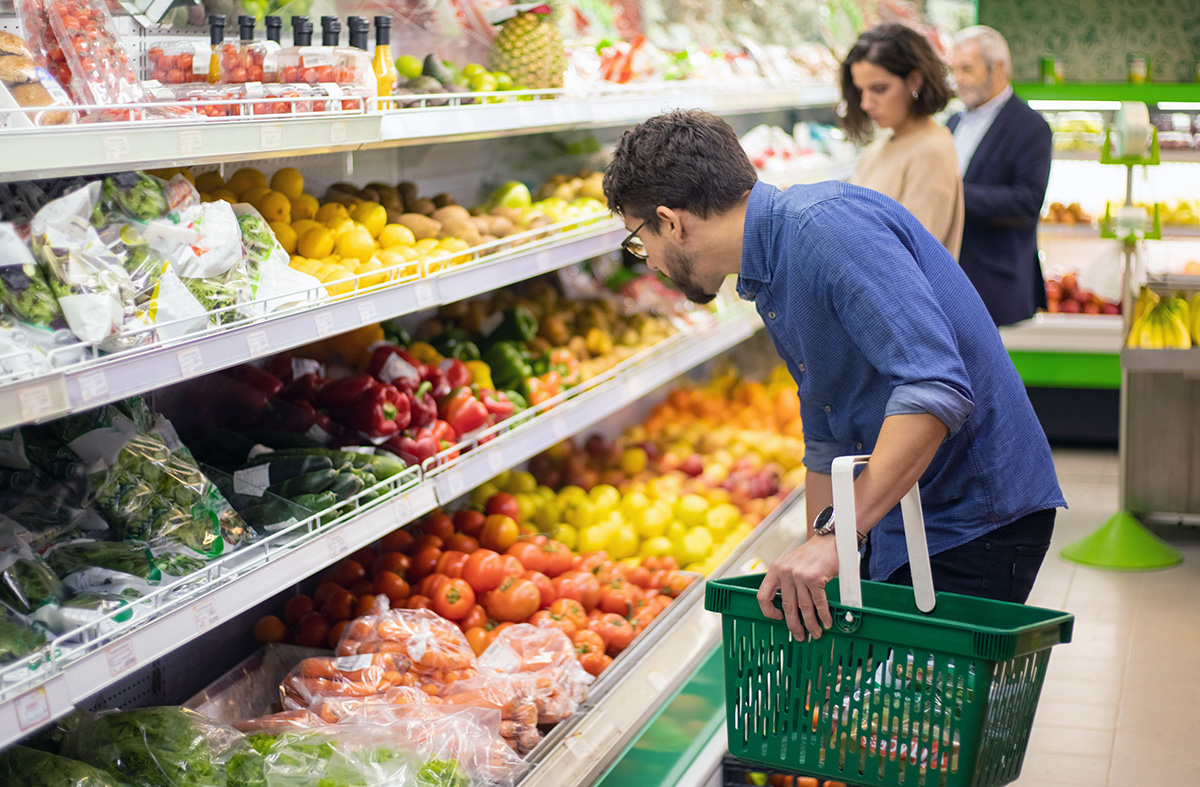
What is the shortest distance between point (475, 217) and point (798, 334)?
64.6 inches

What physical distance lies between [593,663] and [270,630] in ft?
2.58

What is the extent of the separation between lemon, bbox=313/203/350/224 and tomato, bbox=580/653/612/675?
1219 mm

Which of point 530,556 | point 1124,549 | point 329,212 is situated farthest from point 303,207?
point 1124,549

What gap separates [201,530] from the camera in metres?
2.04

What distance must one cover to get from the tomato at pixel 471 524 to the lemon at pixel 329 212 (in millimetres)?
1054

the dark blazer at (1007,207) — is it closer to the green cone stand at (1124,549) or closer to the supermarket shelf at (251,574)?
the green cone stand at (1124,549)

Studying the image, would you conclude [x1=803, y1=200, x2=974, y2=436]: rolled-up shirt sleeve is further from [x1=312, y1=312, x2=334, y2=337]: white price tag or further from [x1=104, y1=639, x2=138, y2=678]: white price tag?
[x1=104, y1=639, x2=138, y2=678]: white price tag

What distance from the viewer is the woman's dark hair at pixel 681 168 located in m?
1.87

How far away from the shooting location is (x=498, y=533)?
11.3 feet

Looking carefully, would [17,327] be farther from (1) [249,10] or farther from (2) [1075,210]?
(2) [1075,210]

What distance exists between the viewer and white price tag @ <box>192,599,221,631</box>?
1.83 m

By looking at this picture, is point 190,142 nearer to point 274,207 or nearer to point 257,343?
point 257,343

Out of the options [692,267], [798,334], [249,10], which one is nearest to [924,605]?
[798,334]

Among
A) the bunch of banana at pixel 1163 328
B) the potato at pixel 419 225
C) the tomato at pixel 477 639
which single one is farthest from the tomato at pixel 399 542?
the bunch of banana at pixel 1163 328
